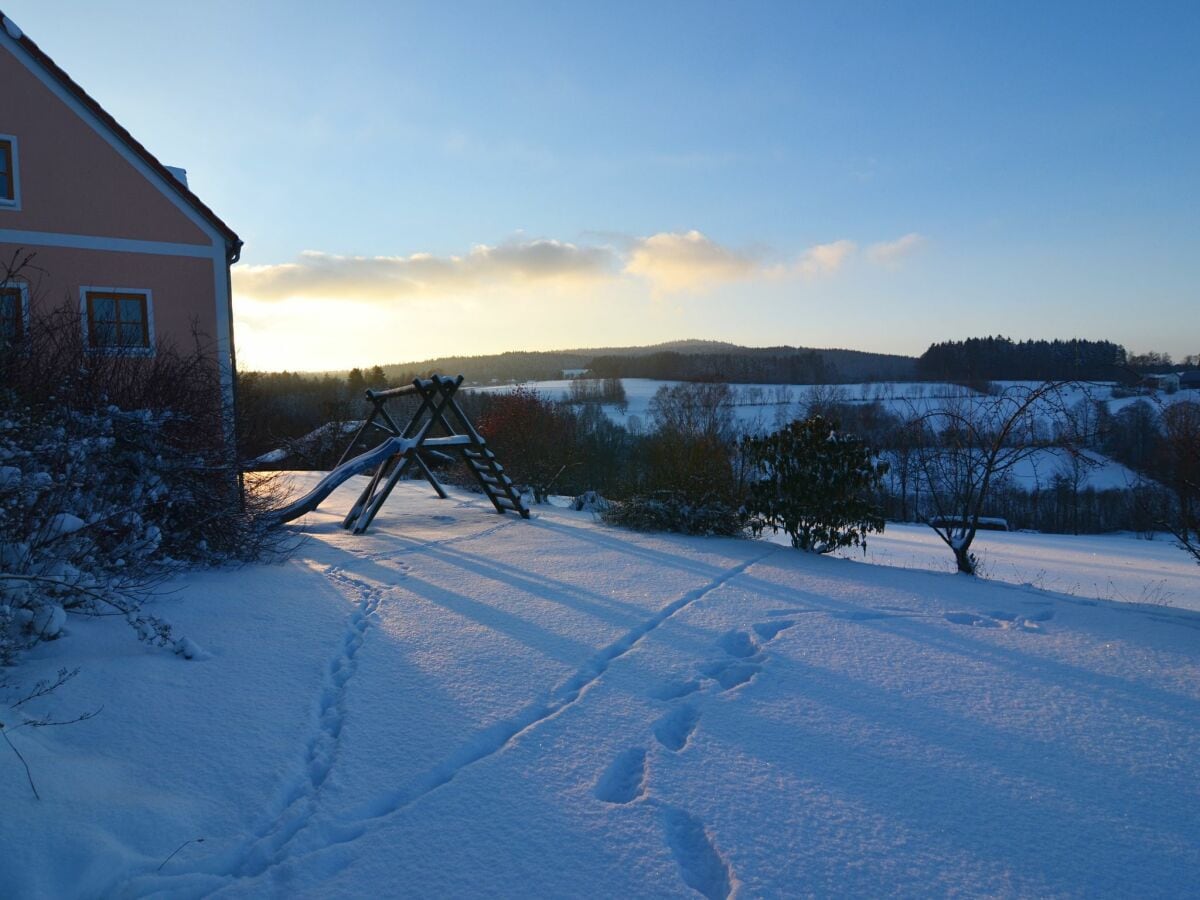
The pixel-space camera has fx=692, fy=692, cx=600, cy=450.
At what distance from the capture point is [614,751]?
313cm

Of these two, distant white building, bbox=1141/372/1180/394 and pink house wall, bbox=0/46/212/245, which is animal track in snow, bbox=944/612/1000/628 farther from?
pink house wall, bbox=0/46/212/245

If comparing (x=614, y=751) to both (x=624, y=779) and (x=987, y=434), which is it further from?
(x=987, y=434)

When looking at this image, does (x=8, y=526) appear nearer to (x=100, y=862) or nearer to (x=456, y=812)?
(x=100, y=862)

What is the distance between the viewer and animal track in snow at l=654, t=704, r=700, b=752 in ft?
10.7

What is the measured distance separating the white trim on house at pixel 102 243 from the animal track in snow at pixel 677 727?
12.5 m

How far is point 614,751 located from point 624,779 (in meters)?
0.20

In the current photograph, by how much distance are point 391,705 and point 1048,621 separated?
4815 mm

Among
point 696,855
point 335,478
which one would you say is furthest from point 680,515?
point 696,855

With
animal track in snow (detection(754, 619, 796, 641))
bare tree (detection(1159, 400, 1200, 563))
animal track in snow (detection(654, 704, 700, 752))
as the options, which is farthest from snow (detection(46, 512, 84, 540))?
bare tree (detection(1159, 400, 1200, 563))

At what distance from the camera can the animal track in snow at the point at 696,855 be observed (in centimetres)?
229

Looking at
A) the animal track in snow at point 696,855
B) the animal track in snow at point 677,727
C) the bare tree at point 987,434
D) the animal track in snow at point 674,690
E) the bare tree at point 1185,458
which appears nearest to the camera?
the animal track in snow at point 696,855

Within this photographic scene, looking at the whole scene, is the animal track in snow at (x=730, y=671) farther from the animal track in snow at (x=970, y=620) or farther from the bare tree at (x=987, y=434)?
A: the bare tree at (x=987, y=434)

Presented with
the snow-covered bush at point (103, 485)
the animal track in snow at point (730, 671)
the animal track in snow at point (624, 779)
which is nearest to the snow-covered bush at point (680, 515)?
the snow-covered bush at point (103, 485)

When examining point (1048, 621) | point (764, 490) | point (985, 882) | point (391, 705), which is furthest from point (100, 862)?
point (764, 490)
